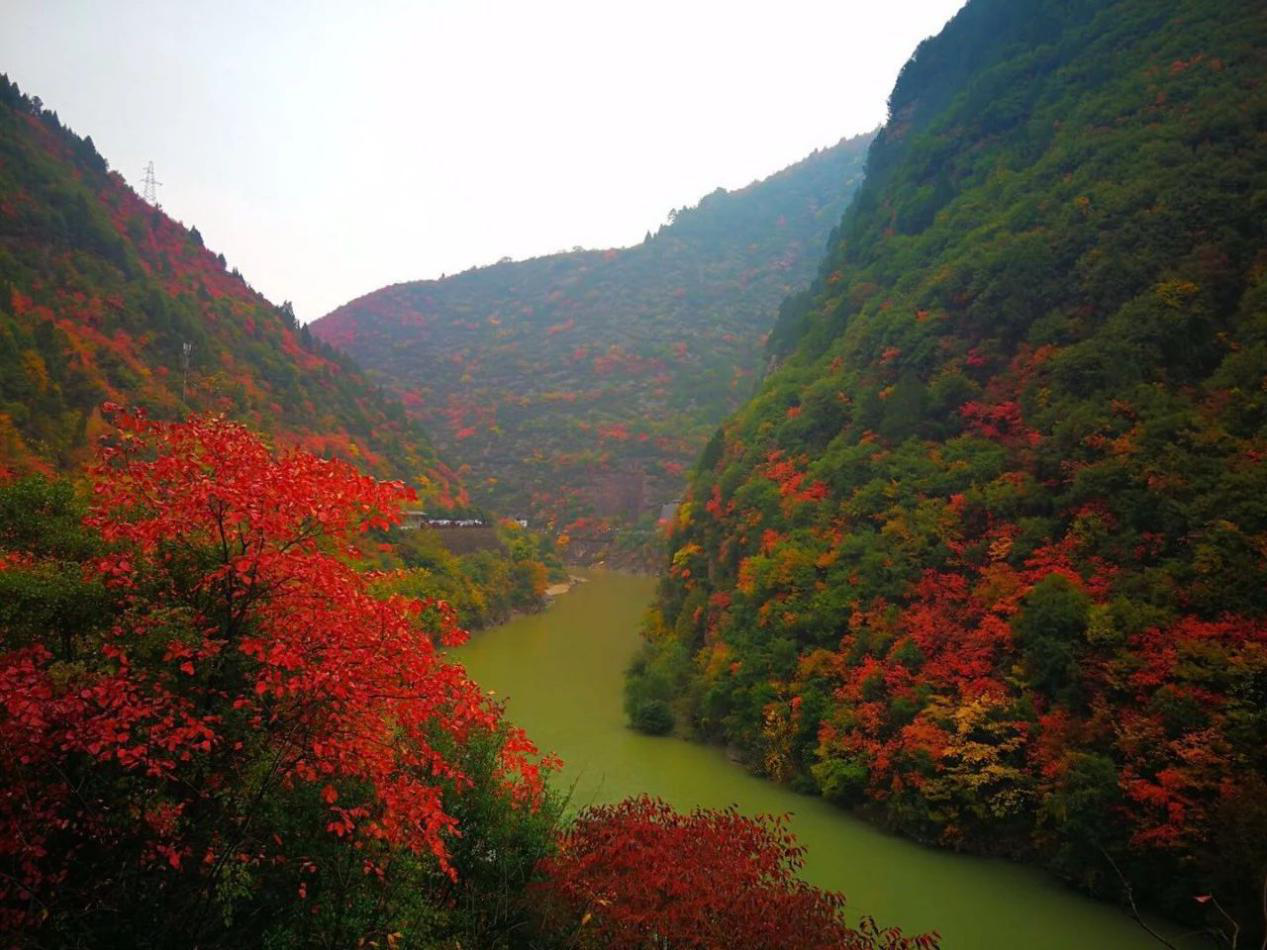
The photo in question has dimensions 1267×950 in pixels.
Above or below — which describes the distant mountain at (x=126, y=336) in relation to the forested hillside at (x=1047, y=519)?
above

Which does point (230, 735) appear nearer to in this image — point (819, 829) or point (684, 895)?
point (684, 895)

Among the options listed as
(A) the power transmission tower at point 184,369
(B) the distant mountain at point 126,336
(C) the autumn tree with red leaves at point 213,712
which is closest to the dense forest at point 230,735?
(C) the autumn tree with red leaves at point 213,712

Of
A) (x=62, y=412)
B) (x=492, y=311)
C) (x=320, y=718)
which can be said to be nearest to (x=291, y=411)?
(x=62, y=412)

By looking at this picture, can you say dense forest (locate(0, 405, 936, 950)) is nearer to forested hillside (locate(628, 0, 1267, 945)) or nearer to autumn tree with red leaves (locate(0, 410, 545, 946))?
autumn tree with red leaves (locate(0, 410, 545, 946))

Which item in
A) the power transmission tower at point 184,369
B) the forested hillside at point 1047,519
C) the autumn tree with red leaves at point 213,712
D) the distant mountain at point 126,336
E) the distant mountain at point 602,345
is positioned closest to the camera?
the autumn tree with red leaves at point 213,712

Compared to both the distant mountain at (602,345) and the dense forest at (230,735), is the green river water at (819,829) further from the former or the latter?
the distant mountain at (602,345)

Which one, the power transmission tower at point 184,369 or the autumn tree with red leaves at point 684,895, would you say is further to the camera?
the power transmission tower at point 184,369
